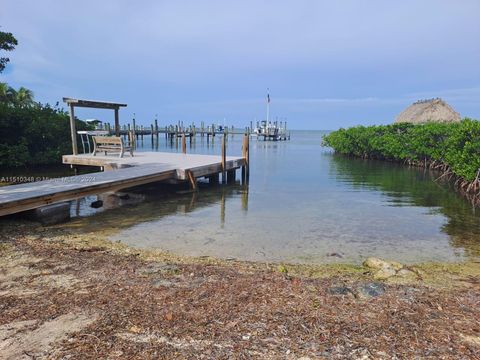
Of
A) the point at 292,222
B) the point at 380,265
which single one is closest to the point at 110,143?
the point at 292,222

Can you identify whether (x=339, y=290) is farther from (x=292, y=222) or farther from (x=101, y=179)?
(x=101, y=179)

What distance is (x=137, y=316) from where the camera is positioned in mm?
3373

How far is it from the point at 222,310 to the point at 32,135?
15.8 metres

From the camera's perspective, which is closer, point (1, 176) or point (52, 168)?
point (1, 176)

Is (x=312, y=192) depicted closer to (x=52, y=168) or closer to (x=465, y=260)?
(x=465, y=260)

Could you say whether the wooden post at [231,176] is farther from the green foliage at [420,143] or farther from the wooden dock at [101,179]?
the green foliage at [420,143]

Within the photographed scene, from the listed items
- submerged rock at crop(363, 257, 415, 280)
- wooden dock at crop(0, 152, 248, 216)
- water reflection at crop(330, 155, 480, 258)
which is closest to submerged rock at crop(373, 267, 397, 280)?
submerged rock at crop(363, 257, 415, 280)

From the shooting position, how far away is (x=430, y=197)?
1323cm

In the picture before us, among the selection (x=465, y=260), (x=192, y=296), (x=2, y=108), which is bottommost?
(x=465, y=260)

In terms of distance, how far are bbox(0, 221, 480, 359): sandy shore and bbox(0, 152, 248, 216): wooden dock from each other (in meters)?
2.10

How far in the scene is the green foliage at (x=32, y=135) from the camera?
48.2 ft

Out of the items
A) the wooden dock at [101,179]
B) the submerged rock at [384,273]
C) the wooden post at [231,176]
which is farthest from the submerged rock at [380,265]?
the wooden post at [231,176]

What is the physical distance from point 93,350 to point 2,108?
15.8 m

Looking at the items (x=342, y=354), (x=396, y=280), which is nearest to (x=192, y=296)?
(x=342, y=354)
